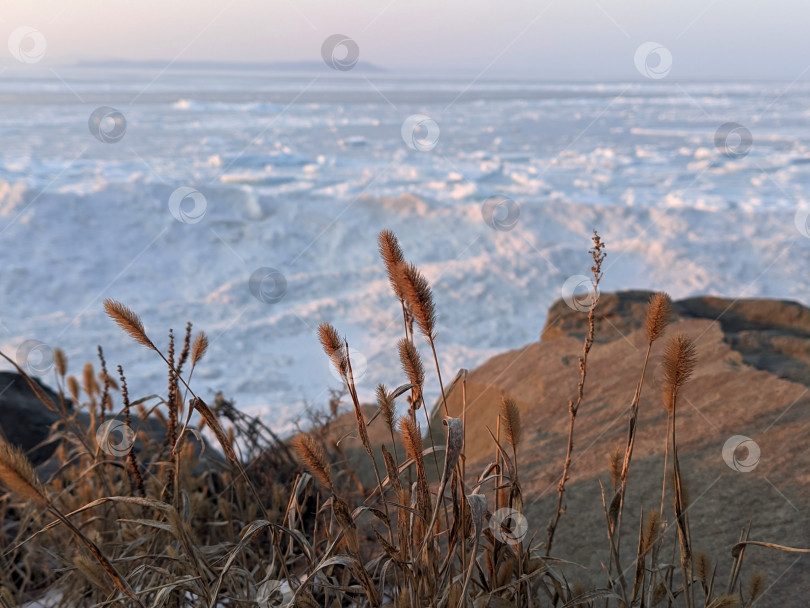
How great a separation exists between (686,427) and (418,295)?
53.4 inches

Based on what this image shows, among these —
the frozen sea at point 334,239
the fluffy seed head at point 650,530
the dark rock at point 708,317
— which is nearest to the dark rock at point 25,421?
the frozen sea at point 334,239

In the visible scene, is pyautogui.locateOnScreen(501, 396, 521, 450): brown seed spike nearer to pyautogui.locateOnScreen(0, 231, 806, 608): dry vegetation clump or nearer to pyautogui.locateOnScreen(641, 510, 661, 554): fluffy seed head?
pyautogui.locateOnScreen(0, 231, 806, 608): dry vegetation clump

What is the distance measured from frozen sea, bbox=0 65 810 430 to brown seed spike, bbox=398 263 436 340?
172 centimetres

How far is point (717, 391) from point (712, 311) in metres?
1.22

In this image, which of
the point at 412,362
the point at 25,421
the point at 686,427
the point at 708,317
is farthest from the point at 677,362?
the point at 25,421

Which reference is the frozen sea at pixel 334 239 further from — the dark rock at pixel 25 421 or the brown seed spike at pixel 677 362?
A: the brown seed spike at pixel 677 362

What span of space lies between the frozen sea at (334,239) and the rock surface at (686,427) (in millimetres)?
795

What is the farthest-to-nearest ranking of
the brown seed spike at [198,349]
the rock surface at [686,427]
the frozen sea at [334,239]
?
the frozen sea at [334,239] → the rock surface at [686,427] → the brown seed spike at [198,349]

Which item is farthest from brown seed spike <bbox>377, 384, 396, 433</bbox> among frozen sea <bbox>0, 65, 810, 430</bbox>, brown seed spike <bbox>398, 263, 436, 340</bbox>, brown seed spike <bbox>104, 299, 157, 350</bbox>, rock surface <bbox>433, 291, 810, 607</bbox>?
frozen sea <bbox>0, 65, 810, 430</bbox>

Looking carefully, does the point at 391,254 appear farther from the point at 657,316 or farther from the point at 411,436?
the point at 657,316

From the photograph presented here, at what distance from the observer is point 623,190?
30.5 ft

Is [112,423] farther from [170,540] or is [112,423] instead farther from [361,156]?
[361,156]

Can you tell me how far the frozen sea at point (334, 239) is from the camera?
5102 mm

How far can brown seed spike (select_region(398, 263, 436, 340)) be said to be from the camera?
0.89m
